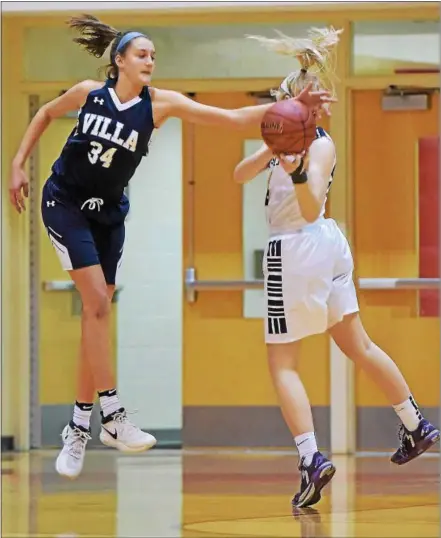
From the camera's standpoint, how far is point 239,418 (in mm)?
8039

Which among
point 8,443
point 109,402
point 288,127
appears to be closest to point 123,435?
point 109,402

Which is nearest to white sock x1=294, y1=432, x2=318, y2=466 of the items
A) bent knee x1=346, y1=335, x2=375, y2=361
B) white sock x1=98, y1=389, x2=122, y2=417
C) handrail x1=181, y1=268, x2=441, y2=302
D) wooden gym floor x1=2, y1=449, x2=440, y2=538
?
wooden gym floor x1=2, y1=449, x2=440, y2=538

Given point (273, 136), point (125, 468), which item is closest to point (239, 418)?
point (125, 468)

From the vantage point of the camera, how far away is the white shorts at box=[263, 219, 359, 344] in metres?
4.84

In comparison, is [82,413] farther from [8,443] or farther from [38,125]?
[8,443]

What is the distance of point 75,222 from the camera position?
15.9 feet

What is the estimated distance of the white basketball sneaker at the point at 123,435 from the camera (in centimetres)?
479

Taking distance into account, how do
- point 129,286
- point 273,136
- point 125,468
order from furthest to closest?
point 129,286
point 125,468
point 273,136

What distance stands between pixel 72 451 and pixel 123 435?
283 millimetres

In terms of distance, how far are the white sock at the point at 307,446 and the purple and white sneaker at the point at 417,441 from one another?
1.25 feet

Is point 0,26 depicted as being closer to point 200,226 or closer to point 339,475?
point 200,226

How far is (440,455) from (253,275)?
5.45 feet

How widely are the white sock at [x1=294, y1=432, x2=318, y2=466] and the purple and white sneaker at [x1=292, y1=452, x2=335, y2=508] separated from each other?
0.06ft

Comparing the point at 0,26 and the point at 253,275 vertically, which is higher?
the point at 0,26
